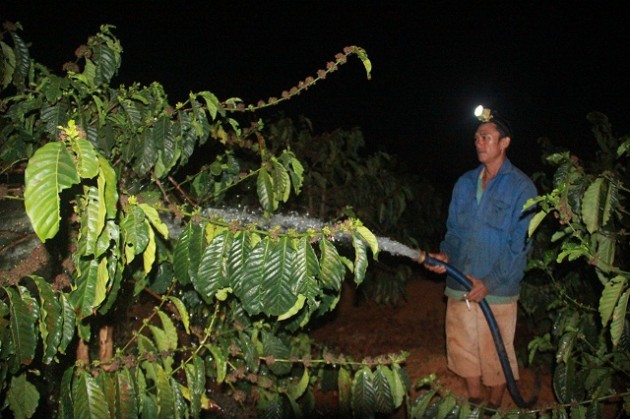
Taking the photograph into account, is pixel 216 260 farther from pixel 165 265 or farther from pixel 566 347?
pixel 566 347

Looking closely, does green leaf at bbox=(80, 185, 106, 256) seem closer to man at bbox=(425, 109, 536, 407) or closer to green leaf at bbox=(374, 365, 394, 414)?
green leaf at bbox=(374, 365, 394, 414)

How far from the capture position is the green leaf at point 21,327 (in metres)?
1.46

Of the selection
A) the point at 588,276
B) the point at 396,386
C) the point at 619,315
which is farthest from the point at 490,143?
the point at 396,386

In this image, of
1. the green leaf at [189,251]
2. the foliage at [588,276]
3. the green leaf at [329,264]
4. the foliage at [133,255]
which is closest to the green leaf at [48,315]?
the foliage at [133,255]

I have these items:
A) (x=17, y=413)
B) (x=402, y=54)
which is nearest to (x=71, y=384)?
(x=17, y=413)

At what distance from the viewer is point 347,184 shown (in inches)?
210

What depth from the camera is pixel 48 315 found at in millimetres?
1542

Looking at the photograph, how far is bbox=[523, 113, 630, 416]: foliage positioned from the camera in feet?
7.52

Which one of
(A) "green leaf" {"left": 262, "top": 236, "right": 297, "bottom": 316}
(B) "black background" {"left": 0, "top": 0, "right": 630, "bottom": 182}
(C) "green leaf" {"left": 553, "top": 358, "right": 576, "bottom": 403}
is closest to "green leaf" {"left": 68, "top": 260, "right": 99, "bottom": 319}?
(A) "green leaf" {"left": 262, "top": 236, "right": 297, "bottom": 316}

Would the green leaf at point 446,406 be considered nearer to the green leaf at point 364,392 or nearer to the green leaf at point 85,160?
the green leaf at point 364,392

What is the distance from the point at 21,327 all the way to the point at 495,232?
2732mm

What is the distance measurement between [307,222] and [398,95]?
15.9 m

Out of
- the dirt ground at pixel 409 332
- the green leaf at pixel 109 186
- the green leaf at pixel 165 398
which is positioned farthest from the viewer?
the dirt ground at pixel 409 332

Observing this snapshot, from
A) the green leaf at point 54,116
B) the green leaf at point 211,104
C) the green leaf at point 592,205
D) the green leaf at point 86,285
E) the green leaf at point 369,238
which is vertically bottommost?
the green leaf at point 86,285
